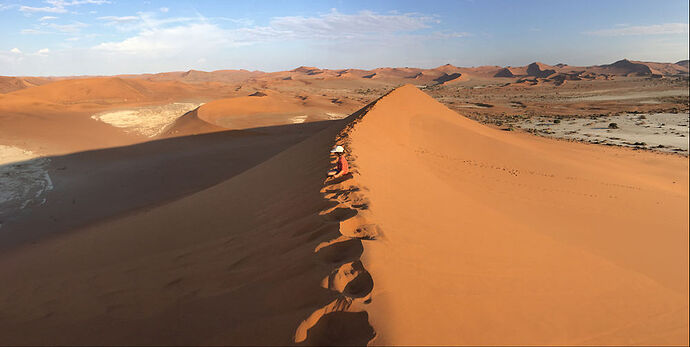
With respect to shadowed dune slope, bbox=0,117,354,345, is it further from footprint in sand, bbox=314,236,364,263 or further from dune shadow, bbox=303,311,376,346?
dune shadow, bbox=303,311,376,346

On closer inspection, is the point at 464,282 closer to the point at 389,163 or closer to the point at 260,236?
the point at 260,236

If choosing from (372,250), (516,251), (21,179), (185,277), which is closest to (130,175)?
(21,179)

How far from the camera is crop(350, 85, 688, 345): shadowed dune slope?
295 cm

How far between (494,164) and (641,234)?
14.2 ft

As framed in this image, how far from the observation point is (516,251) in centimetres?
439

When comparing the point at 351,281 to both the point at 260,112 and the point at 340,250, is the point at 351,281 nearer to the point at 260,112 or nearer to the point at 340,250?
the point at 340,250

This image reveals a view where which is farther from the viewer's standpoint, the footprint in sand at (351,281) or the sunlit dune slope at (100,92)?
the sunlit dune slope at (100,92)

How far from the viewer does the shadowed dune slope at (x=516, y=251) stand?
295 cm

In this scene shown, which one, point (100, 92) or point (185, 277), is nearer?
point (185, 277)

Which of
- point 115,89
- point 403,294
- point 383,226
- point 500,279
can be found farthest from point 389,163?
point 115,89

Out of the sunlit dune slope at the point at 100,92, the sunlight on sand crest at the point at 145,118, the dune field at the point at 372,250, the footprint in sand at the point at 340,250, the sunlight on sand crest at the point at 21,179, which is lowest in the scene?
the sunlight on sand crest at the point at 21,179

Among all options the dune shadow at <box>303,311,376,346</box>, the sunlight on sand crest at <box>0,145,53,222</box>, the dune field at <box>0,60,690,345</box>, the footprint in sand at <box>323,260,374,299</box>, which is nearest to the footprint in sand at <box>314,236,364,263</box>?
the dune field at <box>0,60,690,345</box>

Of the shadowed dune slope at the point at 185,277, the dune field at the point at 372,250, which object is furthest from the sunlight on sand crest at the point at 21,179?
the shadowed dune slope at the point at 185,277

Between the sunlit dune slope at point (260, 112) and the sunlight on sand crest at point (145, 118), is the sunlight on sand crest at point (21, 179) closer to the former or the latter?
the sunlight on sand crest at point (145, 118)
